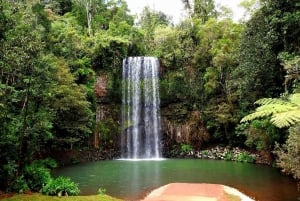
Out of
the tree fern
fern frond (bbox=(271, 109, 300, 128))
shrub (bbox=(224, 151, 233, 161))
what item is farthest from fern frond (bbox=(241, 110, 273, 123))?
shrub (bbox=(224, 151, 233, 161))

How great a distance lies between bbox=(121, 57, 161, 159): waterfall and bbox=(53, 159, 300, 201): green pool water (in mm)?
5758

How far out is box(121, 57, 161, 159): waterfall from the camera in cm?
2548

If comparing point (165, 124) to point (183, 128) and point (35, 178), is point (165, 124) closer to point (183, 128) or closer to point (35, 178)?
point (183, 128)

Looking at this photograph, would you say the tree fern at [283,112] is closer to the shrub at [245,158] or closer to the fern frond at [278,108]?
the fern frond at [278,108]

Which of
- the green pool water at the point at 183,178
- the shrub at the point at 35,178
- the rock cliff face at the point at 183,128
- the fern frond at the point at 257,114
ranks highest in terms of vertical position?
the rock cliff face at the point at 183,128

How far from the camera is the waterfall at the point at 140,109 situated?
25484 millimetres

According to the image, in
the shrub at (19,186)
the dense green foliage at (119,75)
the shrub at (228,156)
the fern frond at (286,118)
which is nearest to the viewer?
the fern frond at (286,118)

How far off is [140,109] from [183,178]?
40.0 ft

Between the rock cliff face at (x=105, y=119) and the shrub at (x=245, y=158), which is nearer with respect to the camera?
the shrub at (x=245, y=158)

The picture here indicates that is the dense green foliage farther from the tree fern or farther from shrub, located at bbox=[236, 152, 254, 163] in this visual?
shrub, located at bbox=[236, 152, 254, 163]

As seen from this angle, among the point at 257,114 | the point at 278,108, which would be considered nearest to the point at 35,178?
the point at 257,114

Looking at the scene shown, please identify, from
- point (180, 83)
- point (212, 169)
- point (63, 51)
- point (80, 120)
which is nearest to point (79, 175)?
point (80, 120)

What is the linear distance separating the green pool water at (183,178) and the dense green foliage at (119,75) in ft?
4.41

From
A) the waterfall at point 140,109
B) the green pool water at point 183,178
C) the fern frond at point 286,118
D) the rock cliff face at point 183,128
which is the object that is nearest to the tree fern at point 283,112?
the fern frond at point 286,118
